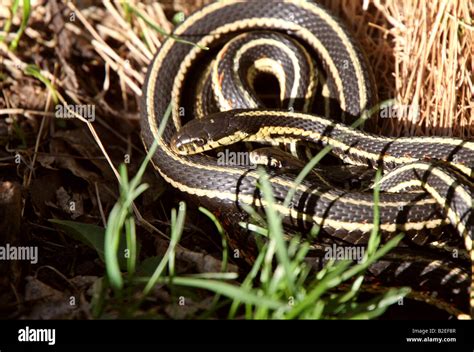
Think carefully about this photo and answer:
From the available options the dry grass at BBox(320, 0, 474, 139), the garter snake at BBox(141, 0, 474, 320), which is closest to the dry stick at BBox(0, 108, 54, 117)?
the garter snake at BBox(141, 0, 474, 320)

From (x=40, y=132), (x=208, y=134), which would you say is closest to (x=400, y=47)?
(x=208, y=134)

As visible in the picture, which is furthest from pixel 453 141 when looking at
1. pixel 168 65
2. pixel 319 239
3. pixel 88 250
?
pixel 88 250

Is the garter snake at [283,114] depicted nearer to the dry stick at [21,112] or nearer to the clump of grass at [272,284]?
the clump of grass at [272,284]

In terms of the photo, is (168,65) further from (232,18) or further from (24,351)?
(24,351)

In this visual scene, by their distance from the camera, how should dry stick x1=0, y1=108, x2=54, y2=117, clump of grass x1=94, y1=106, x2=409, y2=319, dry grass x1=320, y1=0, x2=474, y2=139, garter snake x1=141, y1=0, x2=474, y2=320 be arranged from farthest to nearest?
dry stick x1=0, y1=108, x2=54, y2=117 < dry grass x1=320, y1=0, x2=474, y2=139 < garter snake x1=141, y1=0, x2=474, y2=320 < clump of grass x1=94, y1=106, x2=409, y2=319

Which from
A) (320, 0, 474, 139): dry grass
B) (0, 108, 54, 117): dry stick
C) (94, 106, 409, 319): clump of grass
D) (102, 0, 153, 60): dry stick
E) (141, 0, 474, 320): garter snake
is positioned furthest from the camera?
(102, 0, 153, 60): dry stick

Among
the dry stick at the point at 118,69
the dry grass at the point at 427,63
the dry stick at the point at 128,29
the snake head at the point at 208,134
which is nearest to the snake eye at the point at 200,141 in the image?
the snake head at the point at 208,134

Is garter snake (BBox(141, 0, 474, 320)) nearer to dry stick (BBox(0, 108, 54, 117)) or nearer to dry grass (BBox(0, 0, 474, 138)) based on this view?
dry grass (BBox(0, 0, 474, 138))
